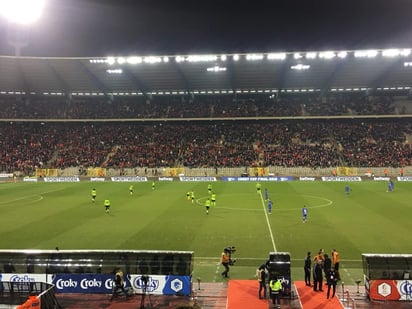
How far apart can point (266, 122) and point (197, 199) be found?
131 ft

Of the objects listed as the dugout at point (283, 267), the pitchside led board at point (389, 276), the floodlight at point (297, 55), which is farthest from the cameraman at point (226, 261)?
the floodlight at point (297, 55)

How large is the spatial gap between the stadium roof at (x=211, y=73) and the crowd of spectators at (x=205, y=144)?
20.8 feet

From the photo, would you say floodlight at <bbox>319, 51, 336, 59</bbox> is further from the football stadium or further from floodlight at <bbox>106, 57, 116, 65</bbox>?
floodlight at <bbox>106, 57, 116, 65</bbox>

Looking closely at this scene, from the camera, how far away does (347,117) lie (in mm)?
69875

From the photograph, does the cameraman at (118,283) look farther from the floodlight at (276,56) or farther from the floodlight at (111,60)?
the floodlight at (111,60)

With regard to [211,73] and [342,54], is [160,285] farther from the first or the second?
[211,73]

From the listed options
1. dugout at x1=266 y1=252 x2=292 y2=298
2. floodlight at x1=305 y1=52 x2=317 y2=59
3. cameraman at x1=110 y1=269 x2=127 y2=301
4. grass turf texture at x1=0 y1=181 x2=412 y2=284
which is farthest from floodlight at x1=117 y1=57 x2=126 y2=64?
dugout at x1=266 y1=252 x2=292 y2=298

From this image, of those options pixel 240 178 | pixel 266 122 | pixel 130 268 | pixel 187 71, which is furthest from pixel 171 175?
pixel 130 268

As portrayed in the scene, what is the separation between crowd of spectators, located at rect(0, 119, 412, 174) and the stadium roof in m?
6.33

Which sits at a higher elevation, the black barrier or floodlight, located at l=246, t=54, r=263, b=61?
floodlight, located at l=246, t=54, r=263, b=61

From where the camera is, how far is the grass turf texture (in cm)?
2167

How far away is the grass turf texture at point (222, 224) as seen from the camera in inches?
853

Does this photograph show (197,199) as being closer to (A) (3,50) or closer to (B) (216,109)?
(B) (216,109)

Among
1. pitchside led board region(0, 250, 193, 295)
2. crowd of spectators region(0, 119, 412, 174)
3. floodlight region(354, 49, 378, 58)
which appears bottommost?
pitchside led board region(0, 250, 193, 295)
